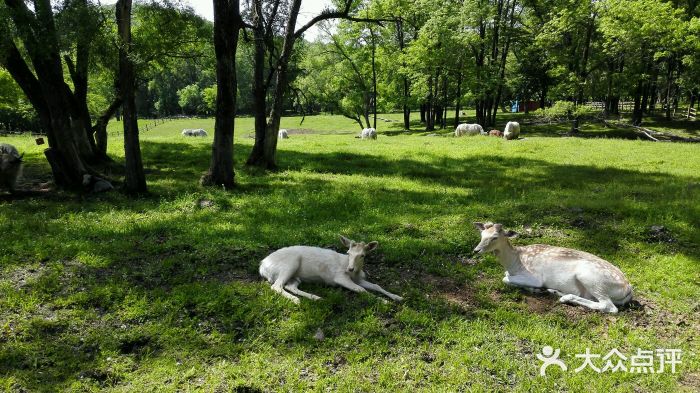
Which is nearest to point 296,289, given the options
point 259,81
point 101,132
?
point 259,81

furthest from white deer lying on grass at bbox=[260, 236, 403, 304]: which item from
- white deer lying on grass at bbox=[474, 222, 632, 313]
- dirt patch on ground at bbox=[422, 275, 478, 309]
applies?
white deer lying on grass at bbox=[474, 222, 632, 313]

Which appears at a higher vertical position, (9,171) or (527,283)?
(9,171)

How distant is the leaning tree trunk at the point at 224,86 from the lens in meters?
12.7

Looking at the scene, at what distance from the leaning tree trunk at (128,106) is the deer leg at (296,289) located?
742cm

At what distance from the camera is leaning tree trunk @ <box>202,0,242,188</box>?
1266cm

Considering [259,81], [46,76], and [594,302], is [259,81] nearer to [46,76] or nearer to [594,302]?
[46,76]

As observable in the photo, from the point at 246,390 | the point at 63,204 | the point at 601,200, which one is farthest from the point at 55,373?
the point at 601,200

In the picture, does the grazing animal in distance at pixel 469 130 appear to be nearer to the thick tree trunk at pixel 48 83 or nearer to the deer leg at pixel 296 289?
the thick tree trunk at pixel 48 83

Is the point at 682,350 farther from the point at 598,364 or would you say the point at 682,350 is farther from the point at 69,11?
the point at 69,11

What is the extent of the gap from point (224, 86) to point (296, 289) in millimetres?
8146

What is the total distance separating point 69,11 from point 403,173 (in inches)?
427

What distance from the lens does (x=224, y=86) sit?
13.0 metres

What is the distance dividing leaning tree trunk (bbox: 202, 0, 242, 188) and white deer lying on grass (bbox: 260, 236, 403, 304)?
22.8ft

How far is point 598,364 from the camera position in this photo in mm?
5215
